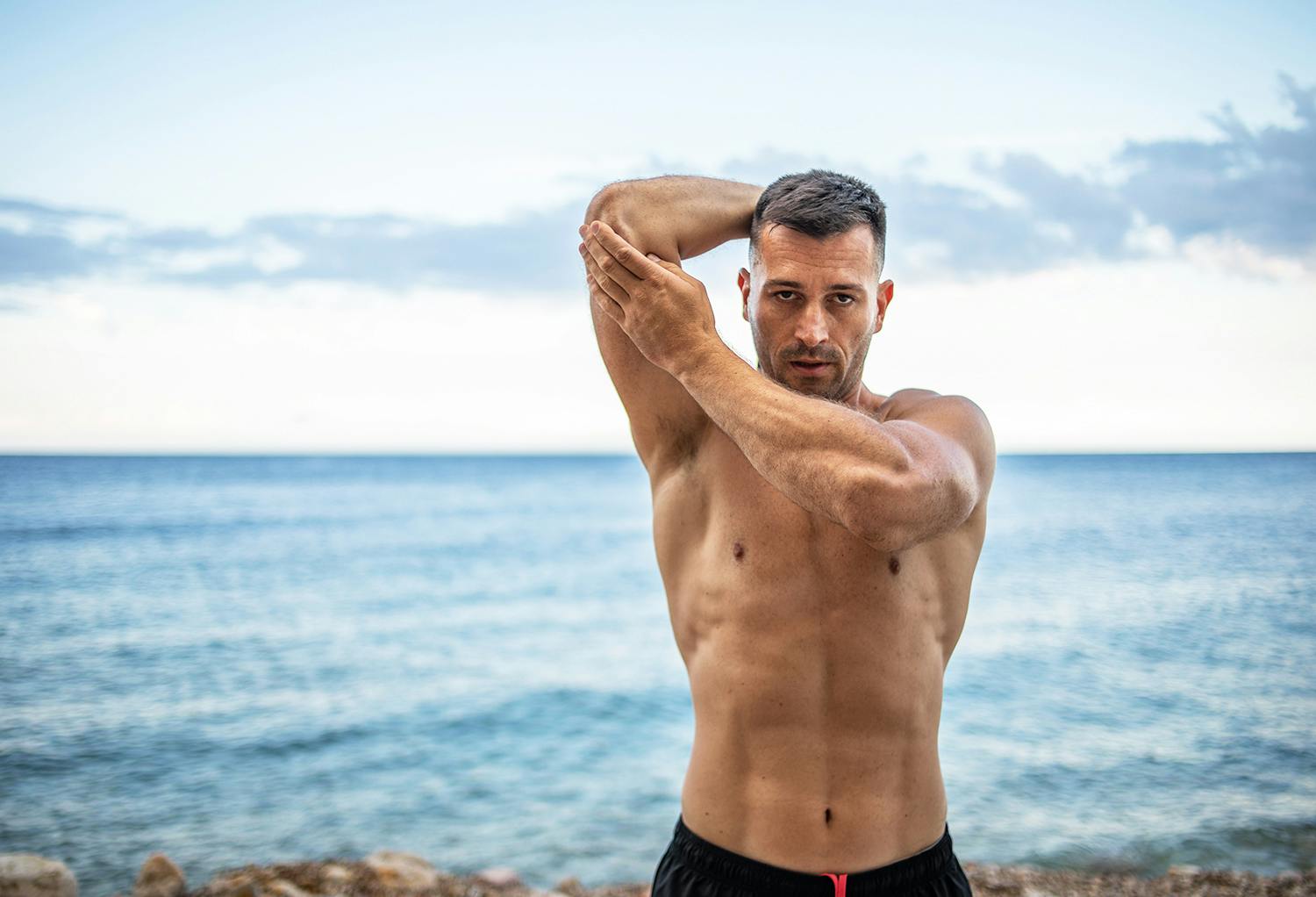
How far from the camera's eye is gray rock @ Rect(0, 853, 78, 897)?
5.57 metres

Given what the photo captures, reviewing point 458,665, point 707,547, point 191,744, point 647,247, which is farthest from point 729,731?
point 458,665

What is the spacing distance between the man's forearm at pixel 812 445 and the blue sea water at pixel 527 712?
21.3ft

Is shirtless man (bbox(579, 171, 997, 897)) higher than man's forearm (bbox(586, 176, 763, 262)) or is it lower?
lower

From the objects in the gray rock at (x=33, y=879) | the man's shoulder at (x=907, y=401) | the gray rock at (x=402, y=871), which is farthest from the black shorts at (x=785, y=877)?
the gray rock at (x=33, y=879)

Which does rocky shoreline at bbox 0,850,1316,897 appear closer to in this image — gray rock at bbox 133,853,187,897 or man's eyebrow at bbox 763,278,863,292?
gray rock at bbox 133,853,187,897

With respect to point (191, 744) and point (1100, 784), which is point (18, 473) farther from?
point (1100, 784)

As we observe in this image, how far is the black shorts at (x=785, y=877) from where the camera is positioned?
1.87 m

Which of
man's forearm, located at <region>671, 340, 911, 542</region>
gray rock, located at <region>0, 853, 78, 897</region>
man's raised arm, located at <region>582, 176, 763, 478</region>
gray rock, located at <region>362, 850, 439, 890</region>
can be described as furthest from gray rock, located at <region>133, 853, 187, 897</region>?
man's forearm, located at <region>671, 340, 911, 542</region>

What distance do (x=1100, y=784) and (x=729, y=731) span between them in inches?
340

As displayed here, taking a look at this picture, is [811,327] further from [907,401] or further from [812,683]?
[812,683]

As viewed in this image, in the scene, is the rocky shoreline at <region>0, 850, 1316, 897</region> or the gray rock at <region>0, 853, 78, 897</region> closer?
the gray rock at <region>0, 853, 78, 897</region>

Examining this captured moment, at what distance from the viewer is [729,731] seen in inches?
77.5

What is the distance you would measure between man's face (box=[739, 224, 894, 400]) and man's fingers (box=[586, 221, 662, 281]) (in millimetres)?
331

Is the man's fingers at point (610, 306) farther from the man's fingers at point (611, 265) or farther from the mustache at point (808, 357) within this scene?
the mustache at point (808, 357)
